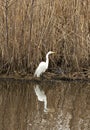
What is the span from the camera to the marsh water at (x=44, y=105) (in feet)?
17.0

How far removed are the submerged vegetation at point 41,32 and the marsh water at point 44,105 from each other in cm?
40

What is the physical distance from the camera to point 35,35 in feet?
23.5

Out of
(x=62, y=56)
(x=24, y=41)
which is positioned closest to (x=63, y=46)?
(x=62, y=56)

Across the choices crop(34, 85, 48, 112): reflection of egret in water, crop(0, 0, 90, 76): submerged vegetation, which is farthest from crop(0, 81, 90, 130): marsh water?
crop(0, 0, 90, 76): submerged vegetation

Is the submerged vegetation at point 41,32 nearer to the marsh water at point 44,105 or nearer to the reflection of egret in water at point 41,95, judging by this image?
the marsh water at point 44,105

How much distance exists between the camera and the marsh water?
17.0 ft

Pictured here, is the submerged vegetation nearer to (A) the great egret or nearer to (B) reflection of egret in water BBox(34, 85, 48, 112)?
(A) the great egret

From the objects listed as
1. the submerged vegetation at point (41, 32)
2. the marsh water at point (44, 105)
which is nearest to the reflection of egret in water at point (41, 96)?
the marsh water at point (44, 105)

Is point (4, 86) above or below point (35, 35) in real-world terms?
below

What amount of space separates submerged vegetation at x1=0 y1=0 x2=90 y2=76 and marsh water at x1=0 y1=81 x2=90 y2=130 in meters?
0.40

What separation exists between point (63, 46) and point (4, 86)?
1200 mm

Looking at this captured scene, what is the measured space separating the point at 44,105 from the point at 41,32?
1560 mm

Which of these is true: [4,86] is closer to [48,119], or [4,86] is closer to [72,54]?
[72,54]

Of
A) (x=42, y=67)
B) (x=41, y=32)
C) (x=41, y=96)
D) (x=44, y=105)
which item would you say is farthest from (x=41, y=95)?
(x=41, y=32)
